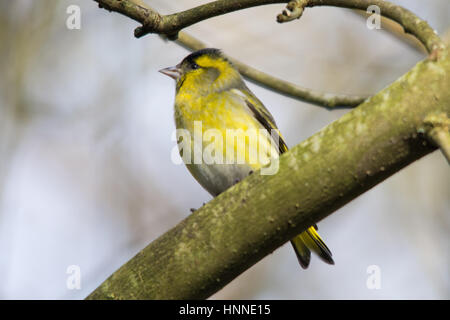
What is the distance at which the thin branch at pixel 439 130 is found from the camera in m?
1.93

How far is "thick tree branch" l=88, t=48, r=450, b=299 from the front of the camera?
6.68ft

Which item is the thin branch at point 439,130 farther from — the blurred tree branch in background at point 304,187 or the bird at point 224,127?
the bird at point 224,127

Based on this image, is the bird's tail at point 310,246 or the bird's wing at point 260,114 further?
the bird's wing at point 260,114

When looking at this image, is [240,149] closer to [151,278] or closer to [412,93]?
[151,278]

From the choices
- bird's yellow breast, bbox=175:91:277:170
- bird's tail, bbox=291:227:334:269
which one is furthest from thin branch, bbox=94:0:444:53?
bird's tail, bbox=291:227:334:269

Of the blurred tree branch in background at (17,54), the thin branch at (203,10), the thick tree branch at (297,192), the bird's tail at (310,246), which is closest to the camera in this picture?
the thick tree branch at (297,192)

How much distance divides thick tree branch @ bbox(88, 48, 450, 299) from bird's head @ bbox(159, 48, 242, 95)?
2044 millimetres

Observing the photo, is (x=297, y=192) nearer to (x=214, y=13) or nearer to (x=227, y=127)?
(x=214, y=13)

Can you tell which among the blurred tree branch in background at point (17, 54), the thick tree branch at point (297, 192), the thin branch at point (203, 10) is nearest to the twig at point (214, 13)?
the thin branch at point (203, 10)

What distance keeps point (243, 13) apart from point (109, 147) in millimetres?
2607

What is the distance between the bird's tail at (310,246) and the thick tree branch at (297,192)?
1643 millimetres

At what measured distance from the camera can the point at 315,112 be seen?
6.90m

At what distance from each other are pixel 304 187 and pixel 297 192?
0.04 meters

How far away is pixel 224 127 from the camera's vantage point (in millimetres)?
3787
